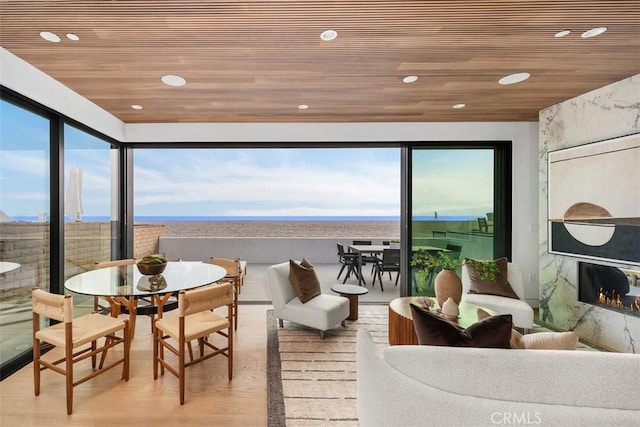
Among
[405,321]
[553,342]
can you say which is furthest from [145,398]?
[553,342]

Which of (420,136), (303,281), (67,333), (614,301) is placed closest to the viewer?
(67,333)

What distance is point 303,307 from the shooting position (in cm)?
311

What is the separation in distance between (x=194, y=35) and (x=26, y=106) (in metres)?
1.78

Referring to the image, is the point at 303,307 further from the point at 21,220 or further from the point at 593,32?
the point at 593,32

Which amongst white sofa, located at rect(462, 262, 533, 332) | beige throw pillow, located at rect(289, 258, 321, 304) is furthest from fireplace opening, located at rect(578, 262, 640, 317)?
beige throw pillow, located at rect(289, 258, 321, 304)

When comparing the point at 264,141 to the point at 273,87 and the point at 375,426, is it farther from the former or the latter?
the point at 375,426

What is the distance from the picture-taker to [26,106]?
2.52m

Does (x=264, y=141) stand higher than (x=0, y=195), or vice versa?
(x=264, y=141)

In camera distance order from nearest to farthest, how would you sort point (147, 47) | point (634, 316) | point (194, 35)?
point (194, 35) → point (147, 47) → point (634, 316)

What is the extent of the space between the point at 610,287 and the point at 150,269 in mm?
4470

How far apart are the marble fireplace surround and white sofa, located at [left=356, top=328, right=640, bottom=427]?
2.46 metres

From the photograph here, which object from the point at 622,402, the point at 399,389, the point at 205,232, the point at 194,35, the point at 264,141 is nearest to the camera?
the point at 622,402

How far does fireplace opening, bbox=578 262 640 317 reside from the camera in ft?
9.18

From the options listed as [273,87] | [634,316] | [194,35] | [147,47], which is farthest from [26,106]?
[634,316]
